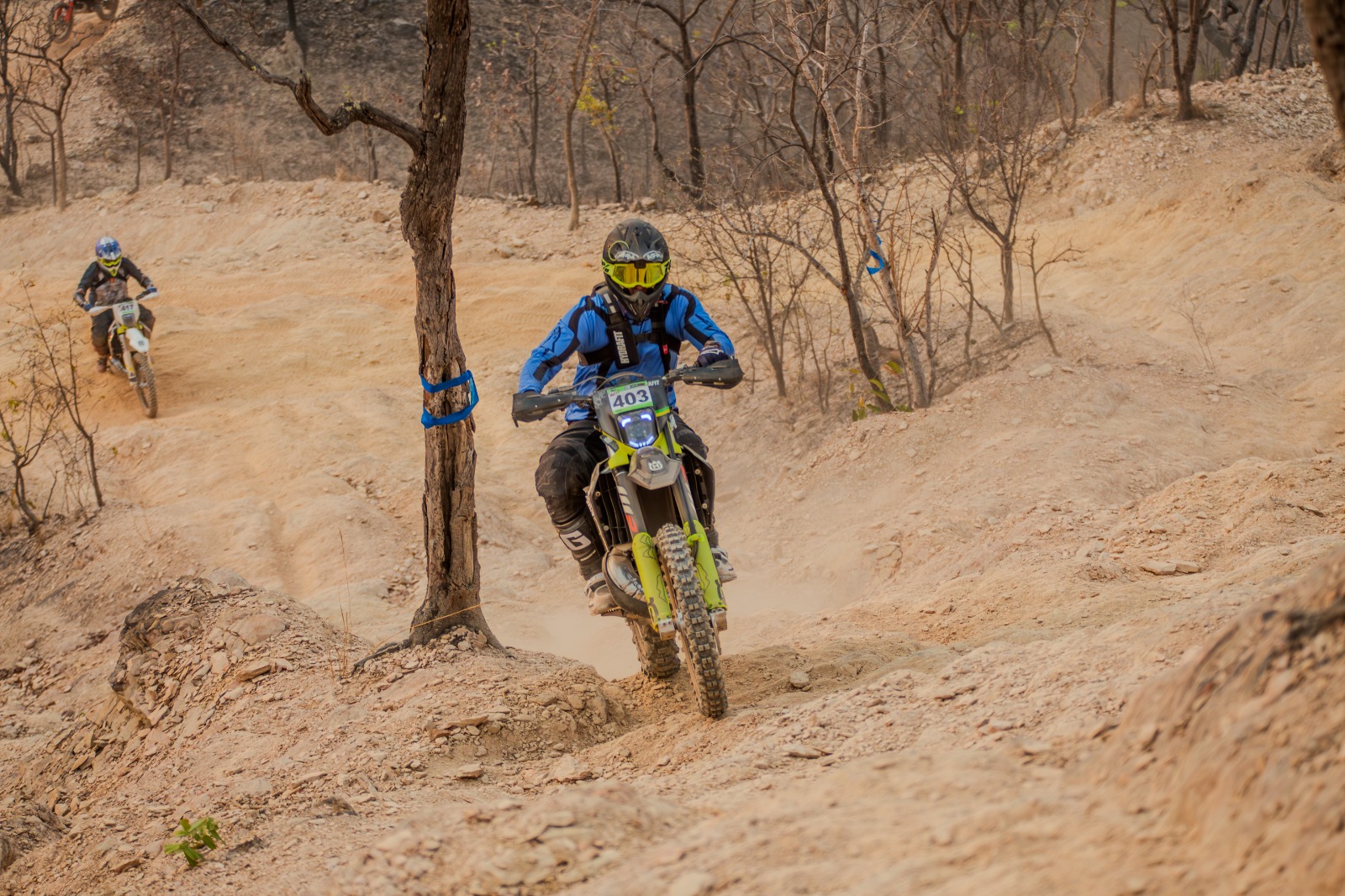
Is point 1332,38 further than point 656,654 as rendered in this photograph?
No

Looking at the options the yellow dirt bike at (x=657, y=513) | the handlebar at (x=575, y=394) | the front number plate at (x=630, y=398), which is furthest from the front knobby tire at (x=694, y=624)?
the handlebar at (x=575, y=394)

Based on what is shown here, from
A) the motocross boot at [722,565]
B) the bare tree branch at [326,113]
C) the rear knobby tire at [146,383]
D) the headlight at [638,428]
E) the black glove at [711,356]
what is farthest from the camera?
the rear knobby tire at [146,383]

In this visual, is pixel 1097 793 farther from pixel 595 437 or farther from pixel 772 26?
pixel 772 26

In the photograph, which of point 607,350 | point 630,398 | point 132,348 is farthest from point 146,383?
point 630,398

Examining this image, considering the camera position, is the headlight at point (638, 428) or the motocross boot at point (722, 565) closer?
the headlight at point (638, 428)

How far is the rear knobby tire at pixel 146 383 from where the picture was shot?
1195 cm

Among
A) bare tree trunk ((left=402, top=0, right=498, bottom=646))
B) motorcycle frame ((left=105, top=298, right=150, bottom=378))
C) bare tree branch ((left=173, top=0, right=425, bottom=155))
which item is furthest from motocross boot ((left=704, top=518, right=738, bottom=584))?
motorcycle frame ((left=105, top=298, right=150, bottom=378))

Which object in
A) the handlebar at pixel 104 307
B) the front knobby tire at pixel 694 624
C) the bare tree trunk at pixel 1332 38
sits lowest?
the front knobby tire at pixel 694 624

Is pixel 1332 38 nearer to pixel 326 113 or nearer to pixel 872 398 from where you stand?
pixel 326 113

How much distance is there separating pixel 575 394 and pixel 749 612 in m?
3.54

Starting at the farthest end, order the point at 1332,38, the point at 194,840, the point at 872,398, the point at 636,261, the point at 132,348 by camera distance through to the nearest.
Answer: the point at 132,348
the point at 872,398
the point at 636,261
the point at 194,840
the point at 1332,38

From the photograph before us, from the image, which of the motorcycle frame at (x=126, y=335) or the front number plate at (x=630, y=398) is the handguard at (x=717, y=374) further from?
the motorcycle frame at (x=126, y=335)

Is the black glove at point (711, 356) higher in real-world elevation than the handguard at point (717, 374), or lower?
higher

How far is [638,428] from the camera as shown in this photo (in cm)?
468
